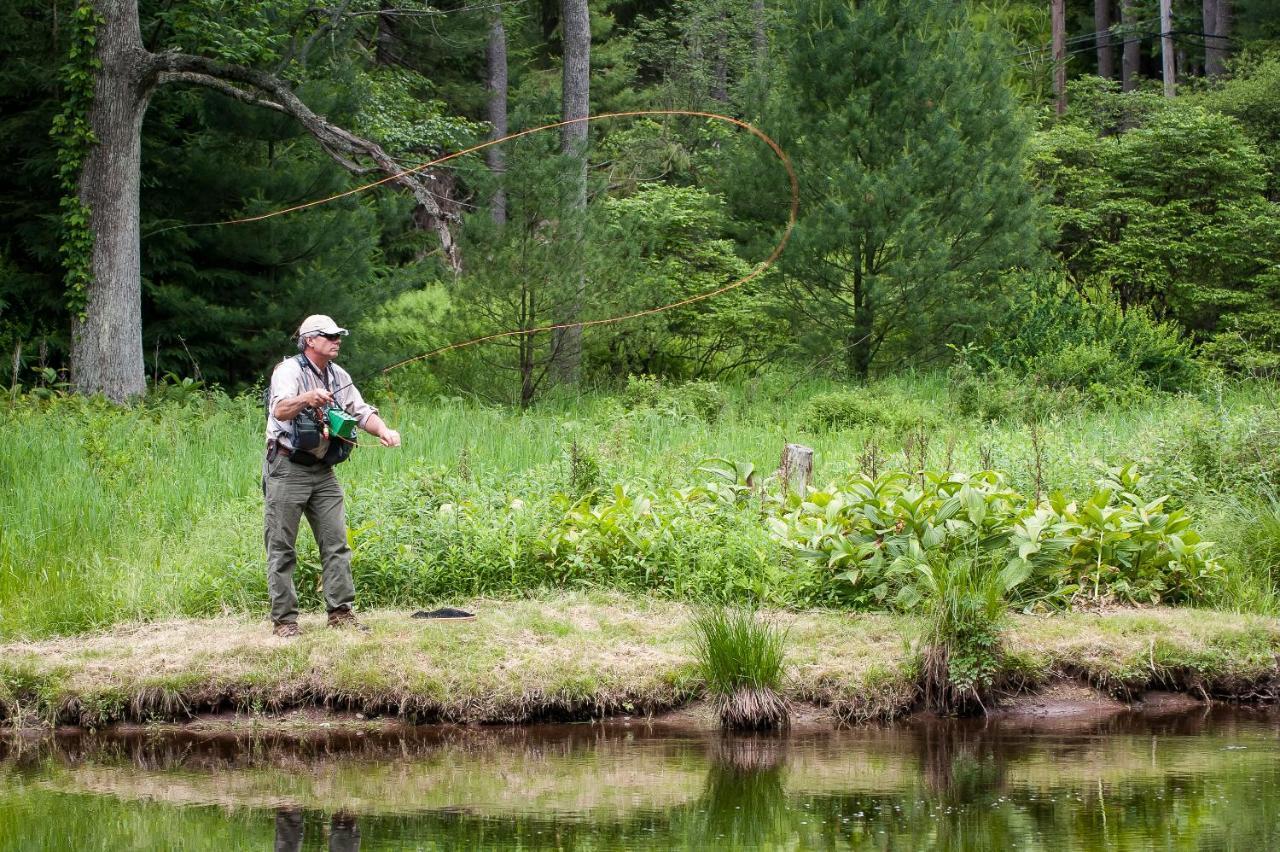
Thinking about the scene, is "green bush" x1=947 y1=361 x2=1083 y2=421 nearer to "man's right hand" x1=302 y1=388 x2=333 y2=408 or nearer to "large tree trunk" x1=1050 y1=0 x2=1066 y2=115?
"man's right hand" x1=302 y1=388 x2=333 y2=408

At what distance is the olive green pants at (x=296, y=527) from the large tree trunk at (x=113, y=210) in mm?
8835

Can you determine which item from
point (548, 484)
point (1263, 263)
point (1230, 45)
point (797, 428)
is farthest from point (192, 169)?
point (1230, 45)

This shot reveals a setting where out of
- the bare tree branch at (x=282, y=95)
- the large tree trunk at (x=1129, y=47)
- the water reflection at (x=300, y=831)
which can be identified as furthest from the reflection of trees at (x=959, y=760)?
the large tree trunk at (x=1129, y=47)

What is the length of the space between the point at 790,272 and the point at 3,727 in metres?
11.2

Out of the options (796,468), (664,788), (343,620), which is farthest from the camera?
(796,468)

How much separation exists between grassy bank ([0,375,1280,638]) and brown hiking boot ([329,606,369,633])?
70 centimetres

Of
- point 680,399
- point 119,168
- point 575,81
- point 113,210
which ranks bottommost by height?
point 680,399

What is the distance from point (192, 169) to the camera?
17.4 m

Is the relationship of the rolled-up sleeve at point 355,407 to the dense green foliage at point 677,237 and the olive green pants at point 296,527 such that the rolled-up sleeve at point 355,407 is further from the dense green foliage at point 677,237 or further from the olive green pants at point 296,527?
the dense green foliage at point 677,237

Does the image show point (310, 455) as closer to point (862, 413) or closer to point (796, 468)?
point (796, 468)

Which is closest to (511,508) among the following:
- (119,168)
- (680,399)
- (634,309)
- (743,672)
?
(743,672)

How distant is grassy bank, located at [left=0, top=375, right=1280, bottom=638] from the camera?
8.58m

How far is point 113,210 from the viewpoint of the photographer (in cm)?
1580

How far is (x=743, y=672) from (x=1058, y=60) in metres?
25.7
